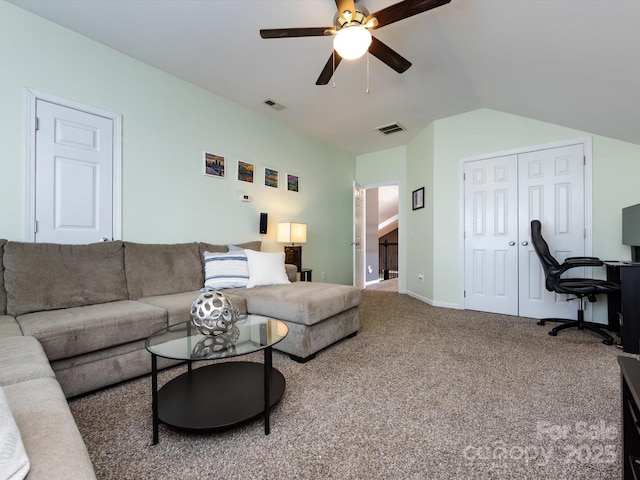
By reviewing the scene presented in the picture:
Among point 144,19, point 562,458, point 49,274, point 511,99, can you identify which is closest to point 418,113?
point 511,99

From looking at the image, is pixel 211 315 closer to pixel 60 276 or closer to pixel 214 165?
pixel 60 276

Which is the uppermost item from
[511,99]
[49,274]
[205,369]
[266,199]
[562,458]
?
[511,99]

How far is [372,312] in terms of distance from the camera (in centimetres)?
383

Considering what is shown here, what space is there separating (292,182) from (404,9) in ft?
9.33

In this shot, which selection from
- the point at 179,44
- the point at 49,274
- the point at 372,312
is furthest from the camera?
the point at 372,312

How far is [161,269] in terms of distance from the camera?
2.66 metres

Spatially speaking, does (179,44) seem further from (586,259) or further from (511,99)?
(586,259)

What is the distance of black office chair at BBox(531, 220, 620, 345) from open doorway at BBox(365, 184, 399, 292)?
9.64ft

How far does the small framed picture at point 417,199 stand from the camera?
462 centimetres

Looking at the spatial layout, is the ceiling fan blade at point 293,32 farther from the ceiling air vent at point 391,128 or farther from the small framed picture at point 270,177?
the ceiling air vent at point 391,128

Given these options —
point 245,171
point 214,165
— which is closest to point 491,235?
point 245,171

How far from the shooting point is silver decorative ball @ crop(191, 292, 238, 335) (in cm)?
153

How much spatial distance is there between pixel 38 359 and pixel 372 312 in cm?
323


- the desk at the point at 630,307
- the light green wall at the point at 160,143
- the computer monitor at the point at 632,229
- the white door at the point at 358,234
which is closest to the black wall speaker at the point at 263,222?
the light green wall at the point at 160,143
